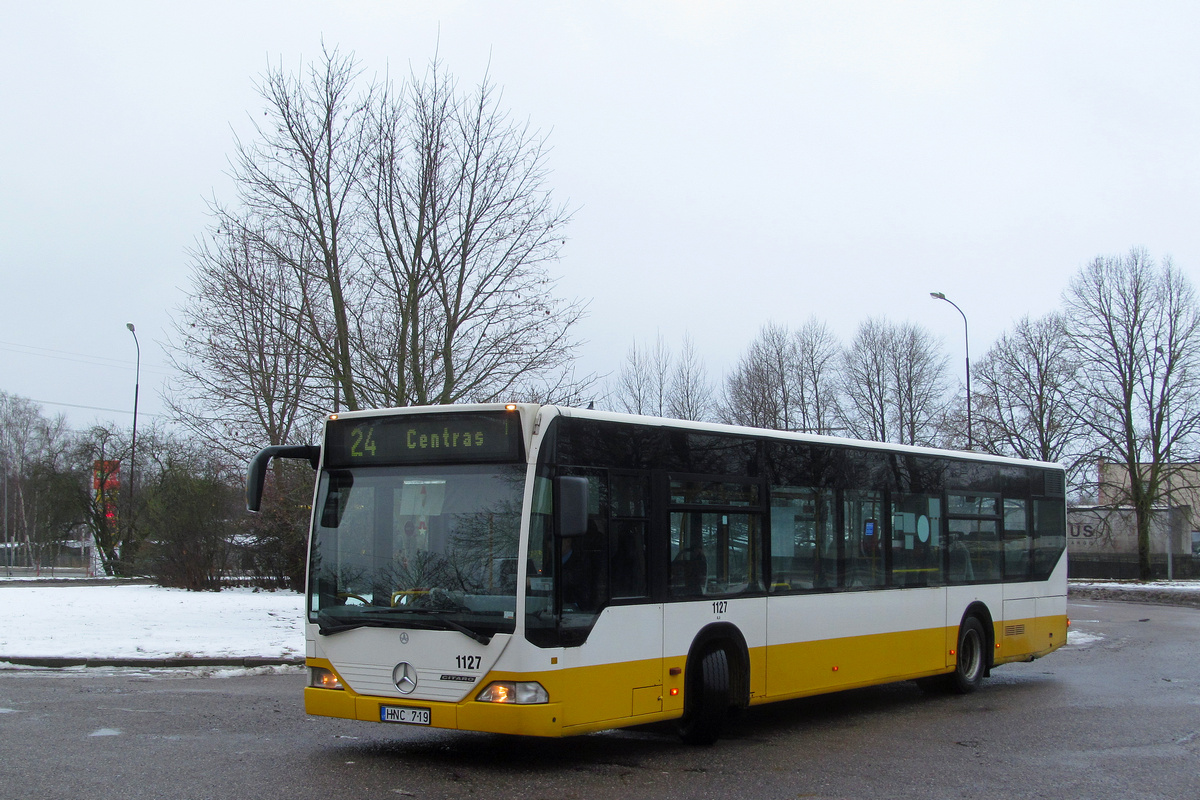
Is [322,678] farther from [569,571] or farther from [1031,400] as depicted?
[1031,400]

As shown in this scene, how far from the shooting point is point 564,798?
22.7 ft

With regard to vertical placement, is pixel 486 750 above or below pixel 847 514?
below

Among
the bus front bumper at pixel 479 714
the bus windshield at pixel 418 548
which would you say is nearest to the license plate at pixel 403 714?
the bus front bumper at pixel 479 714

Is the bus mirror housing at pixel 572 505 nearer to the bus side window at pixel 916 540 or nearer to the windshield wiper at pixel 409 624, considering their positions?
the windshield wiper at pixel 409 624

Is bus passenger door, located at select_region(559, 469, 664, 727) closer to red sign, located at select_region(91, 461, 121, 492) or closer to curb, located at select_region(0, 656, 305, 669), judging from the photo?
curb, located at select_region(0, 656, 305, 669)

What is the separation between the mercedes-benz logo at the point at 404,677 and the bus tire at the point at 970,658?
24.1 feet

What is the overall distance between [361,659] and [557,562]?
67.4 inches

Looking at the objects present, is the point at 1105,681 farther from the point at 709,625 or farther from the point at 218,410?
the point at 218,410

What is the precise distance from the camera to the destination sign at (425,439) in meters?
7.88

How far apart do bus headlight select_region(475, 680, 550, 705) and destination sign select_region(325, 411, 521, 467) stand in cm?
158

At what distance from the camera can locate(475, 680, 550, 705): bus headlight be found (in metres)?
7.45

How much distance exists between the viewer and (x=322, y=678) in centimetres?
823

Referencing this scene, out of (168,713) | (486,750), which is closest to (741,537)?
(486,750)

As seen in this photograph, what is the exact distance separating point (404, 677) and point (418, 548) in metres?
0.93
